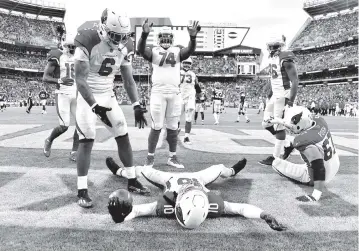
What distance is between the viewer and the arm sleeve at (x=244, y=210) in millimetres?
3131

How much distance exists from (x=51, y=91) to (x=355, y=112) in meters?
40.4

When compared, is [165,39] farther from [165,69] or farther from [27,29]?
[27,29]

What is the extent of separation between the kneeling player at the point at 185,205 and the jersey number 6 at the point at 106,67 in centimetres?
121

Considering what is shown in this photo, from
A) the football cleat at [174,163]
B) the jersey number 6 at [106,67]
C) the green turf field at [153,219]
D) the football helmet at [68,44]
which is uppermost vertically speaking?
the football helmet at [68,44]

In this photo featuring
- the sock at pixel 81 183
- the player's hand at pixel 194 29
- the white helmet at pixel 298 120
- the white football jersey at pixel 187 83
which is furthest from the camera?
the white football jersey at pixel 187 83

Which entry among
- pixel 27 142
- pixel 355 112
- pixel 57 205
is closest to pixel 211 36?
pixel 355 112

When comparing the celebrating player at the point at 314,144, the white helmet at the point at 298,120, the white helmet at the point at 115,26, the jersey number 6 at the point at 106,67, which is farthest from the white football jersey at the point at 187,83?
the white helmet at the point at 115,26

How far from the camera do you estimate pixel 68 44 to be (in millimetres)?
6164

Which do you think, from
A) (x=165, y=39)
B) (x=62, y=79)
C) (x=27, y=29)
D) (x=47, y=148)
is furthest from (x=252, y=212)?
(x=27, y=29)

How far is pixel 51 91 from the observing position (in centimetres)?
5122

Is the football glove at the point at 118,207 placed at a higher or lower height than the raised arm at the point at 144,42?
lower

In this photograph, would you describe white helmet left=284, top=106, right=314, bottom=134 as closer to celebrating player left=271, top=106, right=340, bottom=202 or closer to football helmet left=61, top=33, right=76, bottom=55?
celebrating player left=271, top=106, right=340, bottom=202

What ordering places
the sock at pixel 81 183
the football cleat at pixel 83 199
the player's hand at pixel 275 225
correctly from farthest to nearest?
1. the sock at pixel 81 183
2. the football cleat at pixel 83 199
3. the player's hand at pixel 275 225

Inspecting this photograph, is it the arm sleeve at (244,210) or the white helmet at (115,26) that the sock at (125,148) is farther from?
the arm sleeve at (244,210)
